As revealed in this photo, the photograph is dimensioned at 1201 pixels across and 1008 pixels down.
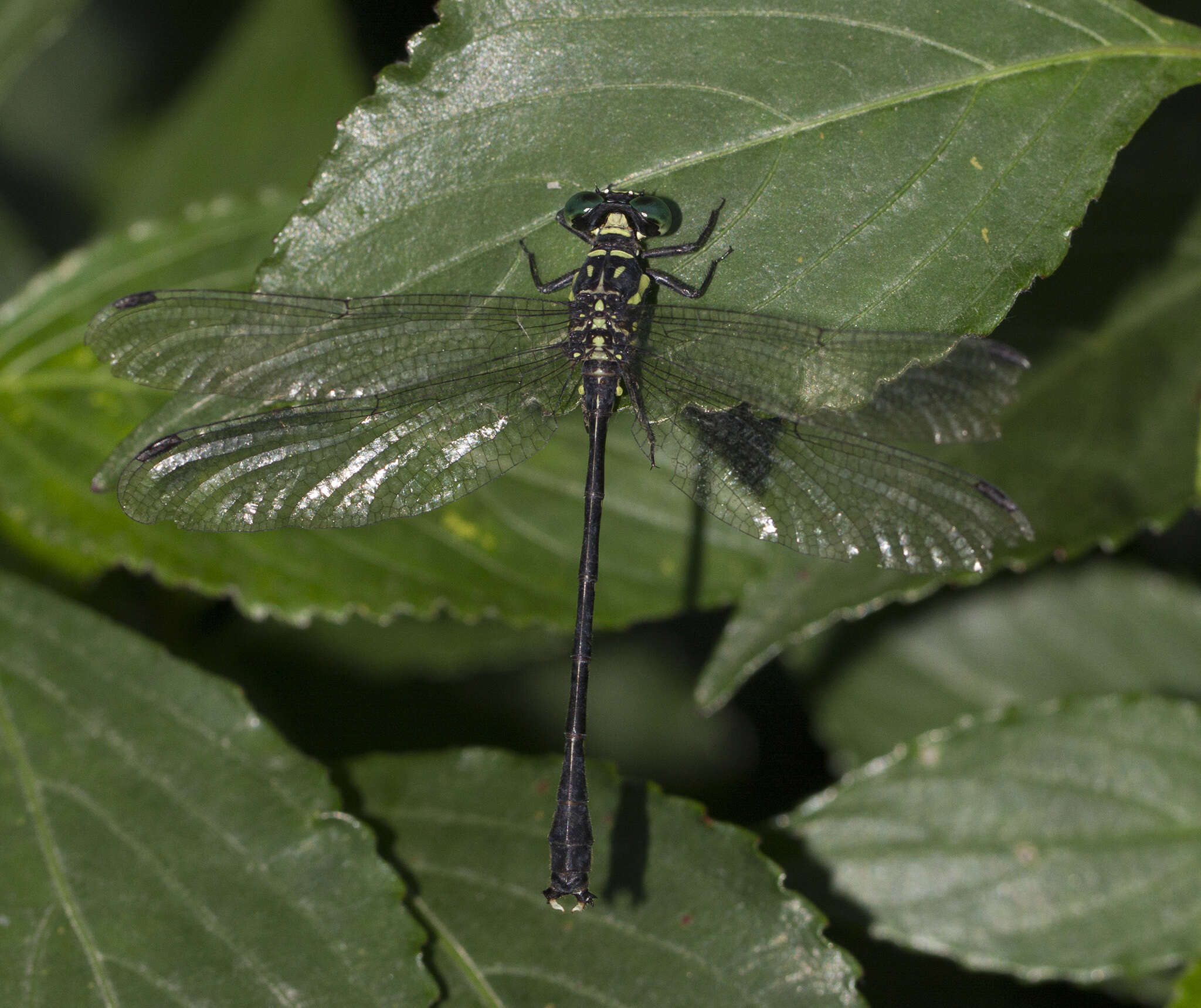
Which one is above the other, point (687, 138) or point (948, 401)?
point (687, 138)

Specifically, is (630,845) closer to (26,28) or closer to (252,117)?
(26,28)

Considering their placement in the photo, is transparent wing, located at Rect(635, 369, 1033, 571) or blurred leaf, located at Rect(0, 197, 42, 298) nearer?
transparent wing, located at Rect(635, 369, 1033, 571)

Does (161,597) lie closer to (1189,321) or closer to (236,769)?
(236,769)

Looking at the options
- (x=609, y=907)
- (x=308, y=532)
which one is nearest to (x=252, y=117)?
(x=308, y=532)

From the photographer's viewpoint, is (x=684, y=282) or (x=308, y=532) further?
(x=308, y=532)

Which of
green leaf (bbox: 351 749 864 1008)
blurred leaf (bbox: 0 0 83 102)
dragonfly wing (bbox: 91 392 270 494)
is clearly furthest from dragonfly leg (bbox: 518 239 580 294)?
blurred leaf (bbox: 0 0 83 102)

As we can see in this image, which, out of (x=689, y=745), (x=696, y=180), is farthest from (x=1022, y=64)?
(x=689, y=745)

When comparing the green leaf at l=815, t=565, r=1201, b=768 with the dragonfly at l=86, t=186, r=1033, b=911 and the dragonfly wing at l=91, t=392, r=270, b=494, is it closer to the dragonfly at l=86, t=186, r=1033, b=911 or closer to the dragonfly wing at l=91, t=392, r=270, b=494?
the dragonfly at l=86, t=186, r=1033, b=911
